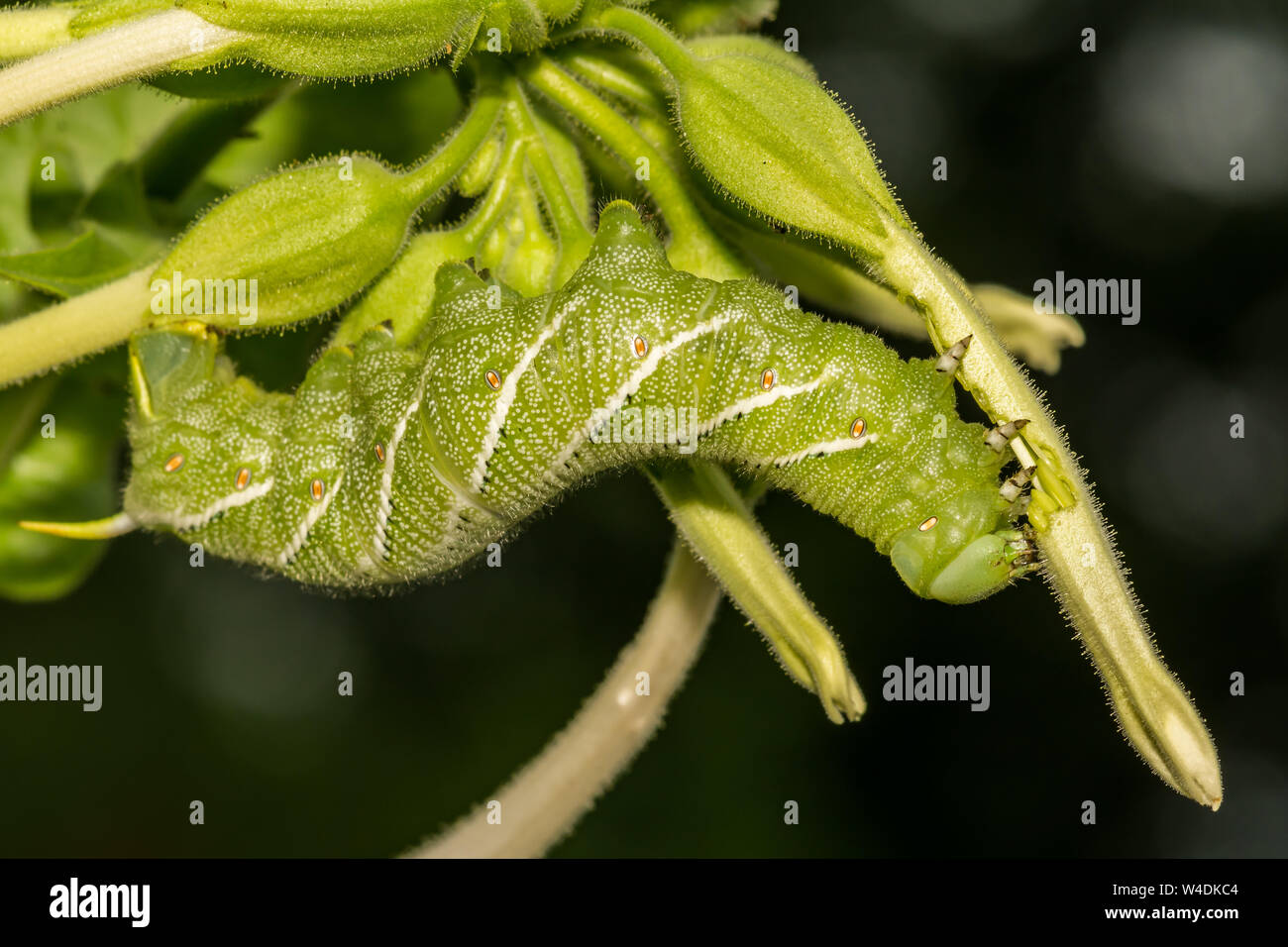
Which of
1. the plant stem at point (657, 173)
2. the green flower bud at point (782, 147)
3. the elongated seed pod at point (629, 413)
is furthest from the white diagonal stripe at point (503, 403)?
the green flower bud at point (782, 147)

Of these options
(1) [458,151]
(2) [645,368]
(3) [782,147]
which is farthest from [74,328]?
(3) [782,147]

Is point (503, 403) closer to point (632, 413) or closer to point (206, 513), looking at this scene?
point (632, 413)

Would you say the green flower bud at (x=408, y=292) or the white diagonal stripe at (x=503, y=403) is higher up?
the green flower bud at (x=408, y=292)

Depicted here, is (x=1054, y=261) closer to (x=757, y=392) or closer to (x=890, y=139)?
(x=890, y=139)

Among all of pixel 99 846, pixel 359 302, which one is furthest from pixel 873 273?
pixel 99 846

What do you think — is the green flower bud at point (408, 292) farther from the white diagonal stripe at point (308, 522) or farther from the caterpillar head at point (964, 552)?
the caterpillar head at point (964, 552)

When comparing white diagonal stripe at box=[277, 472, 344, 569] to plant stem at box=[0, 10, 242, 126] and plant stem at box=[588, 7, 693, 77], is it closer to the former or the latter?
plant stem at box=[0, 10, 242, 126]
